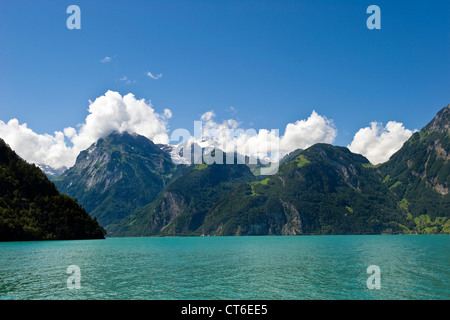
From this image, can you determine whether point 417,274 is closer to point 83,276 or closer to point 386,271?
point 386,271

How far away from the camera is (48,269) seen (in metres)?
71.8

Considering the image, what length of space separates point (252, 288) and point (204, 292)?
25.0ft

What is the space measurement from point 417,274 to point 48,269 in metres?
72.6

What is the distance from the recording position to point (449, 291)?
47594mm

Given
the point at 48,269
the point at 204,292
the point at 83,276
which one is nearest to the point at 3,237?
the point at 48,269

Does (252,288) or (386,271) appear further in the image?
(386,271)
